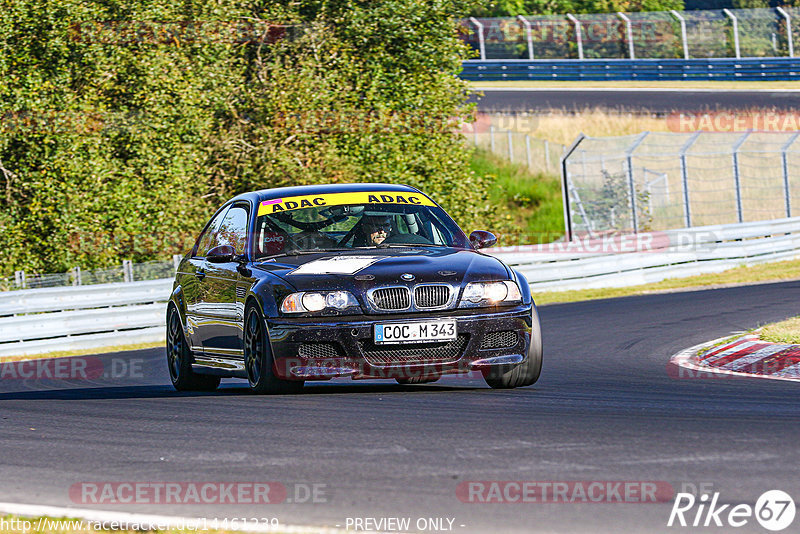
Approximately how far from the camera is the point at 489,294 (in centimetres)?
902

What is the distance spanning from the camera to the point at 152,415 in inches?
345

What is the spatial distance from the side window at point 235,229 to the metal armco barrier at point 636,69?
41776 millimetres

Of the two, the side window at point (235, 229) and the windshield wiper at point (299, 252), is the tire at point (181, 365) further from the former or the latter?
the windshield wiper at point (299, 252)

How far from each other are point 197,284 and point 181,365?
728 millimetres

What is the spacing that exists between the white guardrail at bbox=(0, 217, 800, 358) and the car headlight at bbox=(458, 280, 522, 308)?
1134cm

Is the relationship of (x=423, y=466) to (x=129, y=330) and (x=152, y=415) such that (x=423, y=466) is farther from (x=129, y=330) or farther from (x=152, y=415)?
(x=129, y=330)

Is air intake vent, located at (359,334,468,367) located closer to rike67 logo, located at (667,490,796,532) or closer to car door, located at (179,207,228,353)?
car door, located at (179,207,228,353)

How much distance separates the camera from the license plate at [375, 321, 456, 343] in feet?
28.7

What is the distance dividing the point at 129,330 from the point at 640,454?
1480cm

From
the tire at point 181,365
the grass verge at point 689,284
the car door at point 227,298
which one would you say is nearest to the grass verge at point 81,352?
the grass verge at point 689,284

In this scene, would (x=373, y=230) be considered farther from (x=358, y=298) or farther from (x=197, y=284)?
(x=197, y=284)

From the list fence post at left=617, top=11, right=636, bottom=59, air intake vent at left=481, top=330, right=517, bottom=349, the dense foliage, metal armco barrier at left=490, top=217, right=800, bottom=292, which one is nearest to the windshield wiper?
air intake vent at left=481, top=330, right=517, bottom=349

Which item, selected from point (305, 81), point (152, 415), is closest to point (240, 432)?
point (152, 415)

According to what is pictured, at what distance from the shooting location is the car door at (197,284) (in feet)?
35.3
